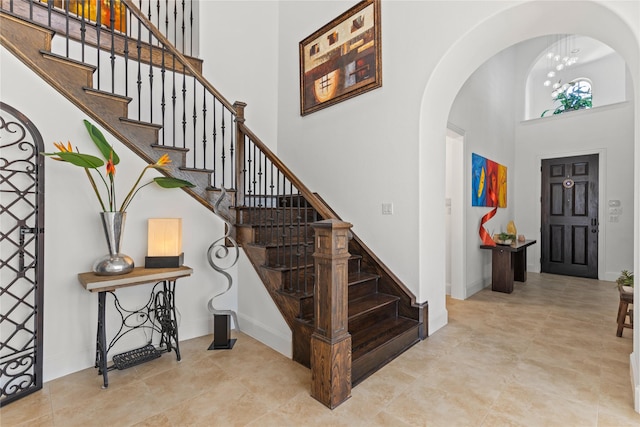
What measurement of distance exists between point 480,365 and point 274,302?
1.70m

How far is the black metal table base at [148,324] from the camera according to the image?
2294 mm

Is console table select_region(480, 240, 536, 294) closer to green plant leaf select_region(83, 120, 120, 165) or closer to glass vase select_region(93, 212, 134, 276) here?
glass vase select_region(93, 212, 134, 276)

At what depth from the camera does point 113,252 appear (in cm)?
224

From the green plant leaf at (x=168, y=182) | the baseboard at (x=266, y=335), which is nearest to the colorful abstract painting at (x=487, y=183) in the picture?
the baseboard at (x=266, y=335)

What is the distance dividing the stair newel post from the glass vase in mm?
1449

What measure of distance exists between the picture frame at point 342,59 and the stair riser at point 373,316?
2.25 m

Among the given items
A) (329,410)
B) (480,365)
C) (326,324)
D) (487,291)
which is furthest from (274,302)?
(487,291)

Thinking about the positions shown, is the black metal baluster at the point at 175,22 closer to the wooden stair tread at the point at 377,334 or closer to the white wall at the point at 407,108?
Result: the white wall at the point at 407,108

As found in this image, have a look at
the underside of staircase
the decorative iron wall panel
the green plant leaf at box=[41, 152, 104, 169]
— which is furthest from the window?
the decorative iron wall panel

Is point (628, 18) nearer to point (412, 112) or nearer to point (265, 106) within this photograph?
point (412, 112)

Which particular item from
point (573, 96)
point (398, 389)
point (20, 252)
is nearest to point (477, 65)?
point (398, 389)

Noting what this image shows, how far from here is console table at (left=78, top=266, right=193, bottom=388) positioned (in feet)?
6.95

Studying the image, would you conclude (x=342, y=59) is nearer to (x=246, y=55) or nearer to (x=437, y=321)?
(x=246, y=55)

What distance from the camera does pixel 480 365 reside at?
234 cm
